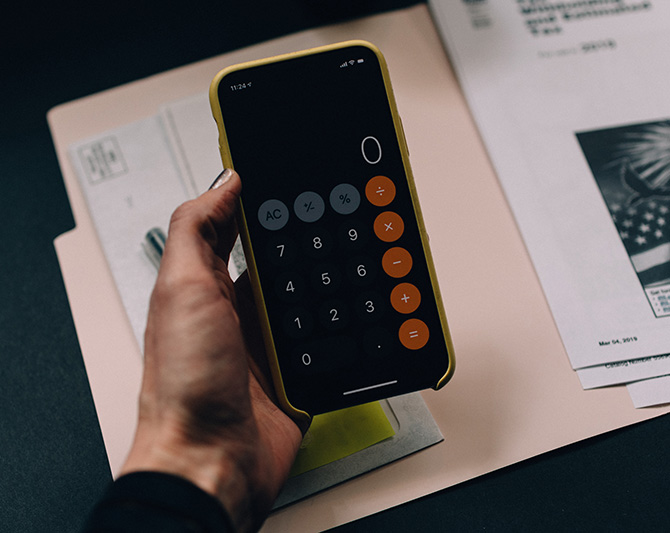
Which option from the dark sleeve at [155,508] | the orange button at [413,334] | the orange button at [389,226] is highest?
the orange button at [389,226]

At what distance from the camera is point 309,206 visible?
0.35m

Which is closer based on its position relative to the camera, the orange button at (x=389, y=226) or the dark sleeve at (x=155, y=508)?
the dark sleeve at (x=155, y=508)

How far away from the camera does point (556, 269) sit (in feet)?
1.39

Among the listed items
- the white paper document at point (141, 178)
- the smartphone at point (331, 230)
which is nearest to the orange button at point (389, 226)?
the smartphone at point (331, 230)

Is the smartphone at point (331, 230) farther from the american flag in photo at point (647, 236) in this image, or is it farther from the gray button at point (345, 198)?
the american flag in photo at point (647, 236)

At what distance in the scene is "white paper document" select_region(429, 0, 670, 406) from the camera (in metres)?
0.41

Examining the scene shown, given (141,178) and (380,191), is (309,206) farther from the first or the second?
(141,178)

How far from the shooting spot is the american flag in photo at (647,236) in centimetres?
42

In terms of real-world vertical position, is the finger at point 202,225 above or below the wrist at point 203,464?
above

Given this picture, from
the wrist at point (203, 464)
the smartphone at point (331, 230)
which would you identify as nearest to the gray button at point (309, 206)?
the smartphone at point (331, 230)

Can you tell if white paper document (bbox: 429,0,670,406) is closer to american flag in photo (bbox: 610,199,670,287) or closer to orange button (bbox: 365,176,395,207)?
american flag in photo (bbox: 610,199,670,287)

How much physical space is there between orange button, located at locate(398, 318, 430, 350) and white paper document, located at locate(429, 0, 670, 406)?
12 centimetres

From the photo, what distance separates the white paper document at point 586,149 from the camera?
1.34 ft

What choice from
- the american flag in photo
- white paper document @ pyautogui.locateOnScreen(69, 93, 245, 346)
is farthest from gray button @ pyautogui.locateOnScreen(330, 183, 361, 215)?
the american flag in photo
